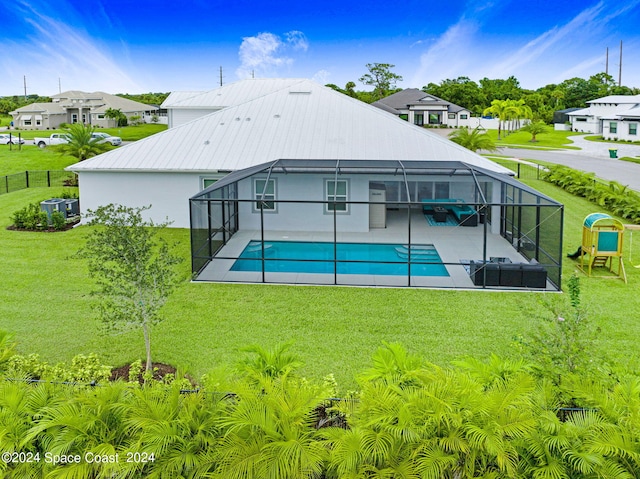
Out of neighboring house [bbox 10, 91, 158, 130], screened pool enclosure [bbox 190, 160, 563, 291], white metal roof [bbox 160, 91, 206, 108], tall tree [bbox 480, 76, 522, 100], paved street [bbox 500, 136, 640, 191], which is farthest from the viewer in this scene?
tall tree [bbox 480, 76, 522, 100]

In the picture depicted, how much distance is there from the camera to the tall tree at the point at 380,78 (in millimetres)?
95312

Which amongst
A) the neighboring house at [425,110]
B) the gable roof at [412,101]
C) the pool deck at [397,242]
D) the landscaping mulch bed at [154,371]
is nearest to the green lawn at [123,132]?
the neighboring house at [425,110]

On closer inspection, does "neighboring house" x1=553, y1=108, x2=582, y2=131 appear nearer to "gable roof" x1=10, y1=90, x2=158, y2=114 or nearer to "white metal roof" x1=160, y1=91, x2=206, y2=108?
"white metal roof" x1=160, y1=91, x2=206, y2=108

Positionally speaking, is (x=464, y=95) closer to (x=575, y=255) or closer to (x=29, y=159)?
(x=29, y=159)

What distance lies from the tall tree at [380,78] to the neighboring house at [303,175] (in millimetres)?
72475

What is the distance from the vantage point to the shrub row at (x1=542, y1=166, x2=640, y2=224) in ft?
85.1

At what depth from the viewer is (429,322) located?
13.5 m

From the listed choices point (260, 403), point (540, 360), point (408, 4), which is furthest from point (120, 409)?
point (408, 4)

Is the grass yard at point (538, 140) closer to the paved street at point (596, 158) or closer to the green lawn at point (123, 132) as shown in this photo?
the paved street at point (596, 158)

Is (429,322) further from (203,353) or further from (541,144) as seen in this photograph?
(541,144)

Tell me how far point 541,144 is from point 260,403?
61272 mm

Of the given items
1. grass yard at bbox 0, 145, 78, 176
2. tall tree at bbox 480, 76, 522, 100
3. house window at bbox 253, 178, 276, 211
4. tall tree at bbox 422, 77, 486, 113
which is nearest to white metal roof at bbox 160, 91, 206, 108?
grass yard at bbox 0, 145, 78, 176

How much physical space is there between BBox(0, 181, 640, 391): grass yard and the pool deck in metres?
0.73

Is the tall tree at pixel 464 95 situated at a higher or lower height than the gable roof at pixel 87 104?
higher
